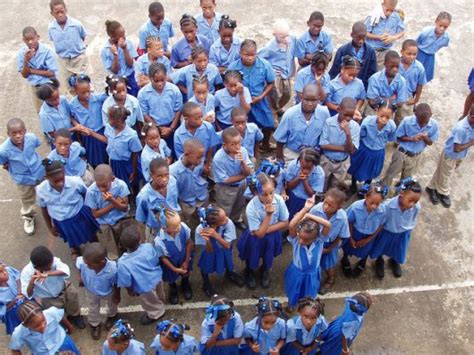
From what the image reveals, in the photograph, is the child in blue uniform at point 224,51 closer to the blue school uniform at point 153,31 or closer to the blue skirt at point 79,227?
the blue school uniform at point 153,31

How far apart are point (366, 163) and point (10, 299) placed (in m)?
3.93

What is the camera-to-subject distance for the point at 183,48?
264 inches

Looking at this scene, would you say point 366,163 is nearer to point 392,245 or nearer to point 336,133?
point 336,133

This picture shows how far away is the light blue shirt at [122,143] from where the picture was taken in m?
5.50

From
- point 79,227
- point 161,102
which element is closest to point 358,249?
Result: point 161,102

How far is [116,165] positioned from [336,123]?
7.96 feet

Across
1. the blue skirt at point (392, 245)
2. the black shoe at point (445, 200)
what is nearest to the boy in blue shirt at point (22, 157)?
the blue skirt at point (392, 245)

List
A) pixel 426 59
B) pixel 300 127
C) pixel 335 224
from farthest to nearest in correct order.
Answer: pixel 426 59 → pixel 300 127 → pixel 335 224

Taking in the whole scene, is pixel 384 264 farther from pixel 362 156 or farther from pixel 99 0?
pixel 99 0

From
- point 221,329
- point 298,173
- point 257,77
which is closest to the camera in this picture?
point 221,329

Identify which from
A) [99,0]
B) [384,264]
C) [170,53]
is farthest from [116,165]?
[99,0]

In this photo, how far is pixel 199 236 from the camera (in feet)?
15.6

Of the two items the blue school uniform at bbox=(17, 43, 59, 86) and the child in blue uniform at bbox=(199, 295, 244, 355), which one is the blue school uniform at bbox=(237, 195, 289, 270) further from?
the blue school uniform at bbox=(17, 43, 59, 86)

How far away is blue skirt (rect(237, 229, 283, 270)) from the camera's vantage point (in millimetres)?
5094
